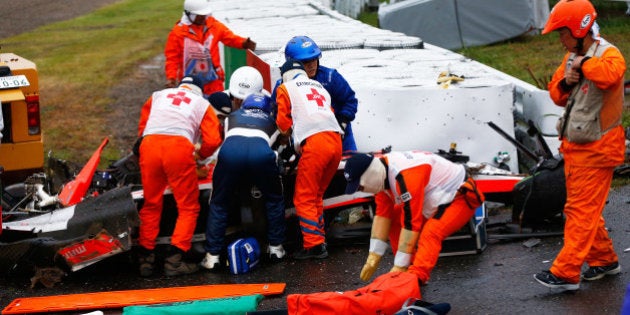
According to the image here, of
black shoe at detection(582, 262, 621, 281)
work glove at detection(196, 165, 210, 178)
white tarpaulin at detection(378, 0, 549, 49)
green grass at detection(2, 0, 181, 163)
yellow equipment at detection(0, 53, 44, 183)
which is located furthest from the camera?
white tarpaulin at detection(378, 0, 549, 49)

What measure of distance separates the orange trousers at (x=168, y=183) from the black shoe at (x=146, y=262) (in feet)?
0.19

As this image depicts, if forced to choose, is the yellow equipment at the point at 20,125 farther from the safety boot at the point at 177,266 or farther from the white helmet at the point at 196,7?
the safety boot at the point at 177,266

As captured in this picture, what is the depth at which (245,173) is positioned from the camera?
326 inches

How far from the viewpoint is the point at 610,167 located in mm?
6828

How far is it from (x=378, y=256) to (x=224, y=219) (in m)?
1.90

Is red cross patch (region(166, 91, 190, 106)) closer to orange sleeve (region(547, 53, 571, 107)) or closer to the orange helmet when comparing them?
orange sleeve (region(547, 53, 571, 107))

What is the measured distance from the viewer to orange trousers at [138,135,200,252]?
8375 millimetres

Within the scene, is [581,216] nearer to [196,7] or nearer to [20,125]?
[20,125]

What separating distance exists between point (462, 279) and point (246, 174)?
2.06 m

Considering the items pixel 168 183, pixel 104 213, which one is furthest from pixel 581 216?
pixel 104 213

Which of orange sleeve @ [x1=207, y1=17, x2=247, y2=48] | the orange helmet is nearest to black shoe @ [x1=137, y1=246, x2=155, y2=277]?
the orange helmet

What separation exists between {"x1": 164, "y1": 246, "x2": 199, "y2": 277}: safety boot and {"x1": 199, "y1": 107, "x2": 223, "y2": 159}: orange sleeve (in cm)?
98

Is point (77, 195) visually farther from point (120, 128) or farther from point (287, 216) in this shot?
point (120, 128)

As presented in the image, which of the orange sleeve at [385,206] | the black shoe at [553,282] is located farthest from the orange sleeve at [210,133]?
the black shoe at [553,282]
